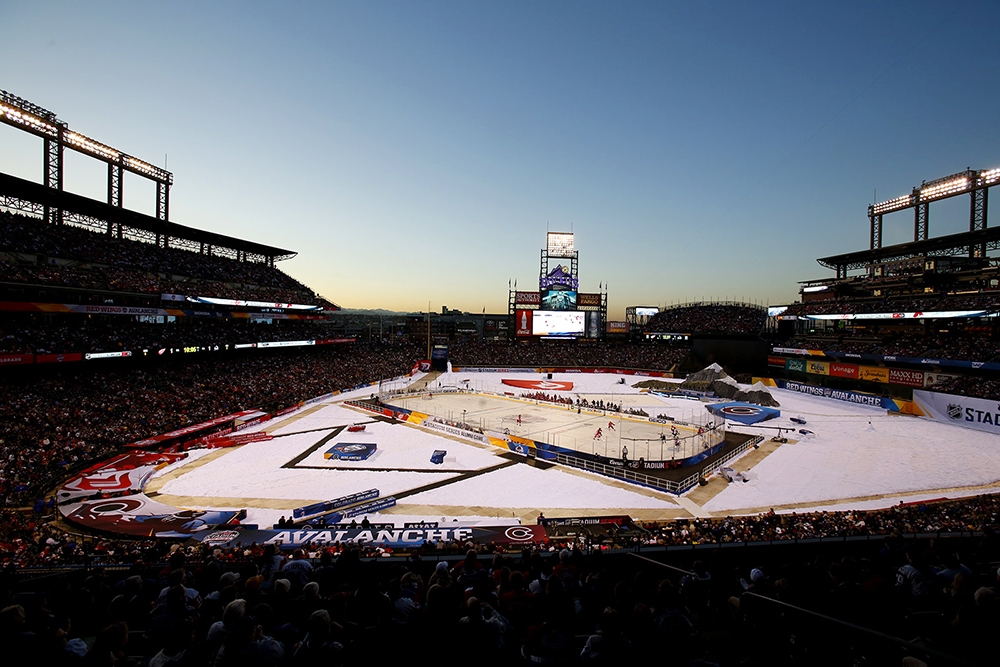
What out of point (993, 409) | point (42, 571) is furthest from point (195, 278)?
point (993, 409)

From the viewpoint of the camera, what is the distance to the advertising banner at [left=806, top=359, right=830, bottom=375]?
52.3 meters

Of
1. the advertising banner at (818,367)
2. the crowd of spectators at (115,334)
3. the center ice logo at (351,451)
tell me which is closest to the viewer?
the center ice logo at (351,451)

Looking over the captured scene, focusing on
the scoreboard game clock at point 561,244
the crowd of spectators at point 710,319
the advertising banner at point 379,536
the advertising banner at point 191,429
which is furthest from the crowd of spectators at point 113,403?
the crowd of spectators at point 710,319

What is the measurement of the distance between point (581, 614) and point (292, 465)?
24427 millimetres

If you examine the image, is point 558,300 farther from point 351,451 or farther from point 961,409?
point 351,451

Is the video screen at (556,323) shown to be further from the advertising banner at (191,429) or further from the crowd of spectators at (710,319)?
the advertising banner at (191,429)

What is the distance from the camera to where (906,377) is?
4297 centimetres

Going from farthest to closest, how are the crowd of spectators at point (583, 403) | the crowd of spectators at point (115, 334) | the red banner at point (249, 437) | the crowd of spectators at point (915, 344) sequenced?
the crowd of spectators at point (915, 344) < the crowd of spectators at point (583, 403) < the red banner at point (249, 437) < the crowd of spectators at point (115, 334)

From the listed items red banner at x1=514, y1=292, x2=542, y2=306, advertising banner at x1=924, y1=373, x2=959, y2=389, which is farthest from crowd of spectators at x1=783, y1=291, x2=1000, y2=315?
red banner at x1=514, y1=292, x2=542, y2=306

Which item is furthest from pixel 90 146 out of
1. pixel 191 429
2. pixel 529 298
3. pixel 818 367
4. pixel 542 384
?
pixel 818 367

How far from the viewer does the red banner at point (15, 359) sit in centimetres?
2593

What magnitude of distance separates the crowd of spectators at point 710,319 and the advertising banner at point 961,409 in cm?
3616

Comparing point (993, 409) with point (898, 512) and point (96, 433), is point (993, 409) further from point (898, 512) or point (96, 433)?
point (96, 433)

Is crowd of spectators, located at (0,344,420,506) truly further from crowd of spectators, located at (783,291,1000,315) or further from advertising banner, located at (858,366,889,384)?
crowd of spectators, located at (783,291,1000,315)
